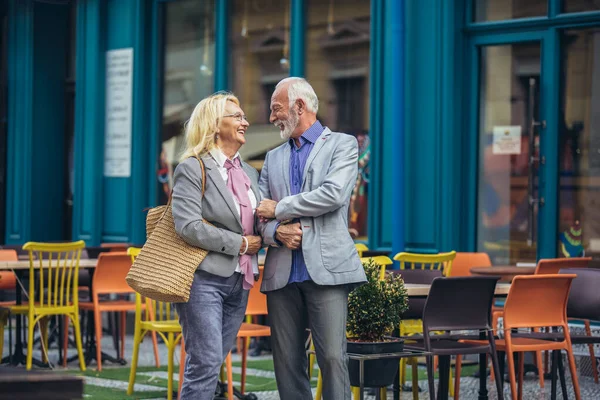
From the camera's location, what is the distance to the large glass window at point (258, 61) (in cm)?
1336

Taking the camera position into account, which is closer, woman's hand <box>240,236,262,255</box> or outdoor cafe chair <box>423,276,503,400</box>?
woman's hand <box>240,236,262,255</box>

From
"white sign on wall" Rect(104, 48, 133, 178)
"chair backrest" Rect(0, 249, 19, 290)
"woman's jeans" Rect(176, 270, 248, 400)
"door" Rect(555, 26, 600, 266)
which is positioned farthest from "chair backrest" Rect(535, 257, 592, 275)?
"white sign on wall" Rect(104, 48, 133, 178)

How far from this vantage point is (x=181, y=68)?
14.6m

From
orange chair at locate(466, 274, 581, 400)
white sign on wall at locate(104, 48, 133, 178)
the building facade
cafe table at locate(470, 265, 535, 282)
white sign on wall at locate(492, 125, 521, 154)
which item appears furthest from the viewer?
white sign on wall at locate(104, 48, 133, 178)

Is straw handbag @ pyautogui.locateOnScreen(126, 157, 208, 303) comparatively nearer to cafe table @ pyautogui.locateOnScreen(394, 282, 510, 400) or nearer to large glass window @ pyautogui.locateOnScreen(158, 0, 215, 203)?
cafe table @ pyautogui.locateOnScreen(394, 282, 510, 400)

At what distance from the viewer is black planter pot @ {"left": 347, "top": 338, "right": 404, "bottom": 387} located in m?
5.93

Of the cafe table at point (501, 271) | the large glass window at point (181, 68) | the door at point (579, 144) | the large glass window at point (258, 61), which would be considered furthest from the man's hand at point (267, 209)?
the large glass window at point (181, 68)

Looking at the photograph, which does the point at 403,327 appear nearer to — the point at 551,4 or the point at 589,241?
the point at 589,241

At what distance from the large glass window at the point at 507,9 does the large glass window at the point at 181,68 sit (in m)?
3.84

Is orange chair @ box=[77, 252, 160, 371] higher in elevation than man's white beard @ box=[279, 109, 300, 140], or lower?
lower

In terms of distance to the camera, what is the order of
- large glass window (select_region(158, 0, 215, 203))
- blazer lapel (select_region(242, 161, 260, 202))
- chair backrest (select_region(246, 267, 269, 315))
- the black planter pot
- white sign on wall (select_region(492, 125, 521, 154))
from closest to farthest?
blazer lapel (select_region(242, 161, 260, 202))
the black planter pot
chair backrest (select_region(246, 267, 269, 315))
white sign on wall (select_region(492, 125, 521, 154))
large glass window (select_region(158, 0, 215, 203))

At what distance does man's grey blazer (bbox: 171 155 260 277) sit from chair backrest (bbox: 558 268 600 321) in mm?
3443

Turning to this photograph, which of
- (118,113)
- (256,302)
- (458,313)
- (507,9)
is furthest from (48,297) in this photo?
(118,113)

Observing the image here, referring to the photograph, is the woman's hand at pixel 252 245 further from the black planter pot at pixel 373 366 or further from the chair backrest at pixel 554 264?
the chair backrest at pixel 554 264
